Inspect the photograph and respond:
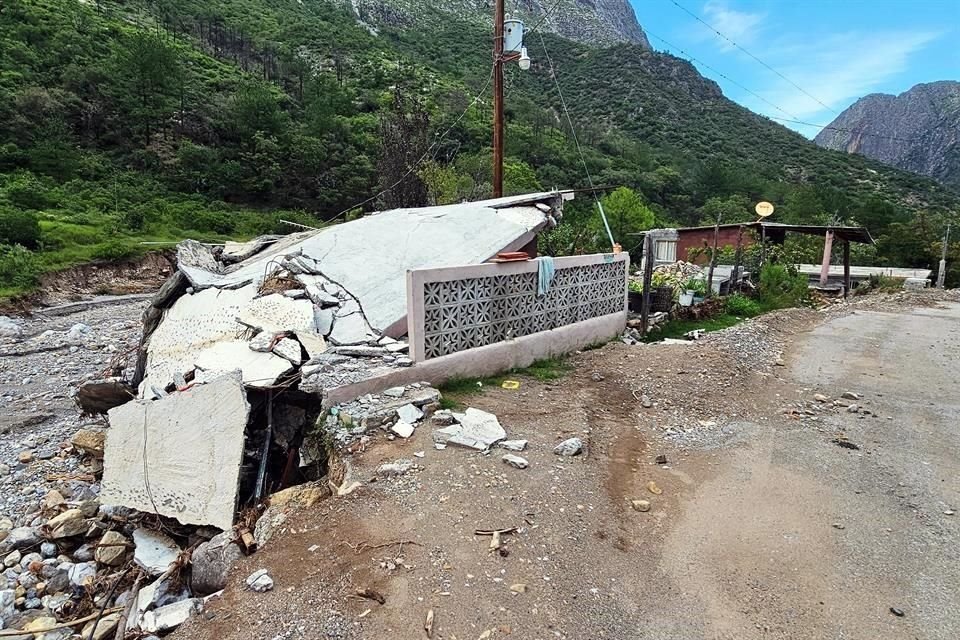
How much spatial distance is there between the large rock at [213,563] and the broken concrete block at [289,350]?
2269 millimetres

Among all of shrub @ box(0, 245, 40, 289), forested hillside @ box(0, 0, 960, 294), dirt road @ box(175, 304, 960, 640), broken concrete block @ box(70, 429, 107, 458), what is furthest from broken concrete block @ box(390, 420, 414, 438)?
shrub @ box(0, 245, 40, 289)

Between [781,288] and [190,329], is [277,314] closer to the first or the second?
[190,329]

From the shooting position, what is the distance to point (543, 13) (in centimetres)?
5459

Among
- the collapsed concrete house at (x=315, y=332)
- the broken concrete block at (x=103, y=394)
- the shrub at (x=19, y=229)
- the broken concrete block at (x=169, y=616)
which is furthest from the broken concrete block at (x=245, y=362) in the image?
the shrub at (x=19, y=229)

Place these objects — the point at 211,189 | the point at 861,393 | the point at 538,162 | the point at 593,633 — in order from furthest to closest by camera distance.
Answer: the point at 538,162 < the point at 211,189 < the point at 861,393 < the point at 593,633

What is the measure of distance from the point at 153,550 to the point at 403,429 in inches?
86.5

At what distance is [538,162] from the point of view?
141 ft

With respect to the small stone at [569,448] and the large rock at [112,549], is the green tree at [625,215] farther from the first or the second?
the large rock at [112,549]

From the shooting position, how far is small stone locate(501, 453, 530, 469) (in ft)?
14.2

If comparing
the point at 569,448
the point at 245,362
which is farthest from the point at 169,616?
the point at 569,448

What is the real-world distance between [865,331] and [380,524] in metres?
12.1

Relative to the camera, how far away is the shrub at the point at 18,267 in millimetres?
14195

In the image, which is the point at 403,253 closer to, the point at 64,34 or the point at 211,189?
the point at 211,189

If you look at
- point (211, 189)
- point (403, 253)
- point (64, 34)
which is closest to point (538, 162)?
point (211, 189)
